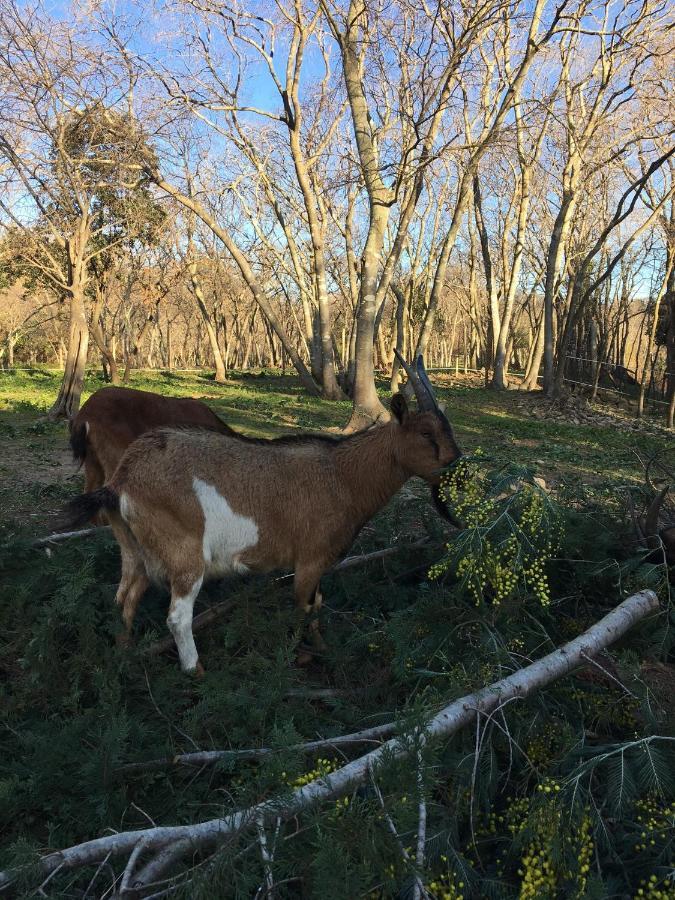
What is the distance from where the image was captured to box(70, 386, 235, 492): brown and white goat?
6.50m

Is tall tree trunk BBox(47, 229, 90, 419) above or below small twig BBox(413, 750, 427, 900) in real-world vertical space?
above

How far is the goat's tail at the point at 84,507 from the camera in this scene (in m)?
3.81

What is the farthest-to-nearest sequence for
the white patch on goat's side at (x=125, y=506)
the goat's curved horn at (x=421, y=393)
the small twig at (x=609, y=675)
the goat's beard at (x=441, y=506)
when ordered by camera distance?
the goat's beard at (x=441, y=506) → the goat's curved horn at (x=421, y=393) → the white patch on goat's side at (x=125, y=506) → the small twig at (x=609, y=675)

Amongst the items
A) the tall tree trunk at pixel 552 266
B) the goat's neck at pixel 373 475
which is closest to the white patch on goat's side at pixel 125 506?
the goat's neck at pixel 373 475

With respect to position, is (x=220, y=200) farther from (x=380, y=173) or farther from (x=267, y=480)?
(x=267, y=480)

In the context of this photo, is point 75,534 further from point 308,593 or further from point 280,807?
point 280,807

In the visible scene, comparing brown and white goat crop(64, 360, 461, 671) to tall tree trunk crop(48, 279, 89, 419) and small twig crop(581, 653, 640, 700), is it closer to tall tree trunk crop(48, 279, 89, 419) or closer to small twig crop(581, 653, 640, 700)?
small twig crop(581, 653, 640, 700)

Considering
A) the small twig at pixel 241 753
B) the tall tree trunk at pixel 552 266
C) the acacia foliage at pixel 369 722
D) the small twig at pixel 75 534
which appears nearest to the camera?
the acacia foliage at pixel 369 722

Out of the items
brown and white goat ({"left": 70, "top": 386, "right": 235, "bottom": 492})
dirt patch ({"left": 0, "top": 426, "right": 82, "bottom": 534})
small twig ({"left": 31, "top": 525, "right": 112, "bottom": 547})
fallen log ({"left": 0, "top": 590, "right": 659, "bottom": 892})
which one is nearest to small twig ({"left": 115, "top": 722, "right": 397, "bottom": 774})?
fallen log ({"left": 0, "top": 590, "right": 659, "bottom": 892})

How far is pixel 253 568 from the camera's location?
4238 millimetres

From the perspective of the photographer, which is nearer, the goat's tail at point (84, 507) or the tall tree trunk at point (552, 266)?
the goat's tail at point (84, 507)

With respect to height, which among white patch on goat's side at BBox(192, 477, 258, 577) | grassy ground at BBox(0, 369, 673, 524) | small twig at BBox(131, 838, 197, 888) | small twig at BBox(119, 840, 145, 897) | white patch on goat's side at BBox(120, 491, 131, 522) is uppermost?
white patch on goat's side at BBox(120, 491, 131, 522)

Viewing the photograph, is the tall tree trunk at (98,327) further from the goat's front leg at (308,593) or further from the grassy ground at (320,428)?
the goat's front leg at (308,593)

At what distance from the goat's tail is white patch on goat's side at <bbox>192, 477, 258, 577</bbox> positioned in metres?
0.53
